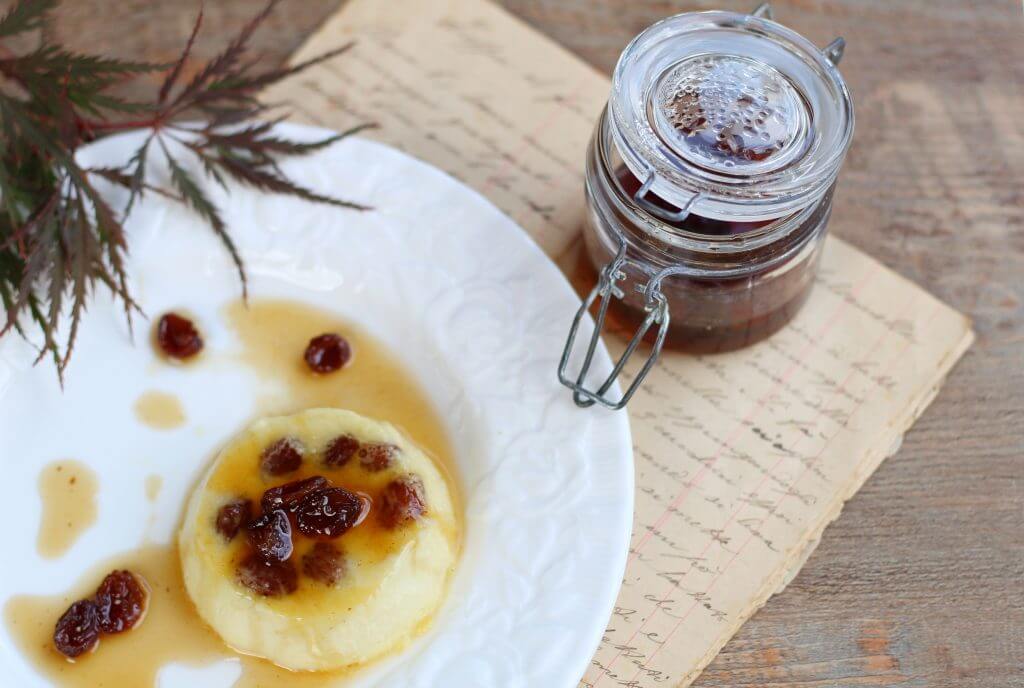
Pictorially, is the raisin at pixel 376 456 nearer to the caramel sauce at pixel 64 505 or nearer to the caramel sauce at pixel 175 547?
the caramel sauce at pixel 175 547

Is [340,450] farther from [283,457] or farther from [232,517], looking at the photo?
[232,517]

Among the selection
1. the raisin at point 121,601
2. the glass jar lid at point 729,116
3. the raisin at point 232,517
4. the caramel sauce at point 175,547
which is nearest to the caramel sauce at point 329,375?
the caramel sauce at point 175,547

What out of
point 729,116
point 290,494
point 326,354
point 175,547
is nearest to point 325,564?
point 290,494

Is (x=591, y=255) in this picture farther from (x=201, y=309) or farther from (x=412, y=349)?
(x=201, y=309)

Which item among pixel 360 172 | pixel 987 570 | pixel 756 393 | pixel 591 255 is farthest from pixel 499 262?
pixel 987 570

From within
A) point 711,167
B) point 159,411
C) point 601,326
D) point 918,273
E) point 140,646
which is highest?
point 711,167

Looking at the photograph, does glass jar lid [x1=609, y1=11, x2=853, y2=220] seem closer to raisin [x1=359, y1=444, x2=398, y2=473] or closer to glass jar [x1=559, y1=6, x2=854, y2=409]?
glass jar [x1=559, y1=6, x2=854, y2=409]
